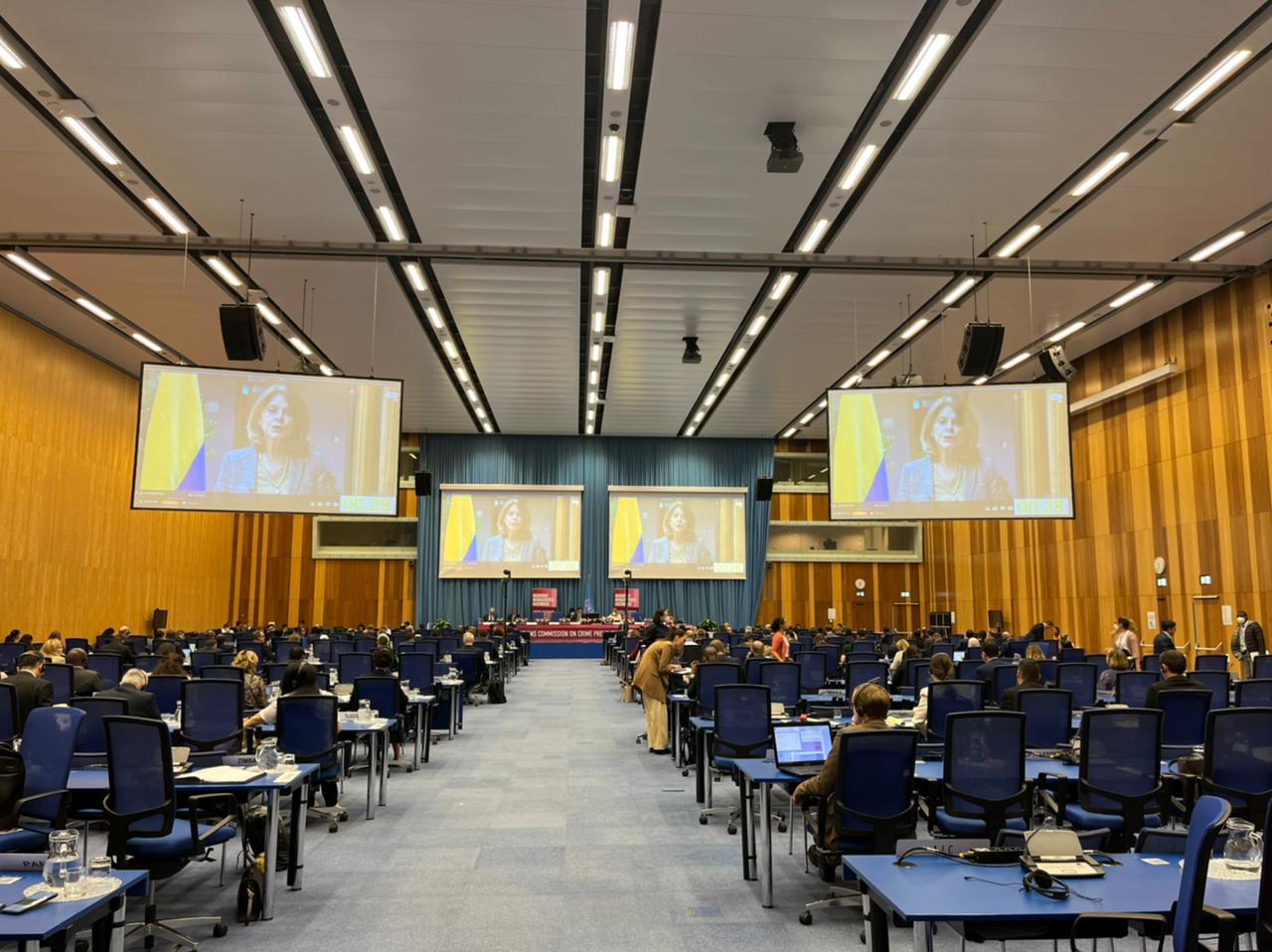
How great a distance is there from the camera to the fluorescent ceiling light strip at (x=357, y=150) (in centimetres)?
923

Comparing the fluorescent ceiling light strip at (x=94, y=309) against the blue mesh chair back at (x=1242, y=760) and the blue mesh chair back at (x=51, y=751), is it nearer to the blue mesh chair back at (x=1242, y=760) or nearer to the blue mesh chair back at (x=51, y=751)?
the blue mesh chair back at (x=51, y=751)

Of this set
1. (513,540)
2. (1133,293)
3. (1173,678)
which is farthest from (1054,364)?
(513,540)

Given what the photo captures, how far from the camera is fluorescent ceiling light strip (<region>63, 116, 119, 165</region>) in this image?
9031 millimetres

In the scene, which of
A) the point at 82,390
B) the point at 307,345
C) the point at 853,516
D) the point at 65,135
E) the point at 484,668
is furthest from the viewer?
the point at 82,390

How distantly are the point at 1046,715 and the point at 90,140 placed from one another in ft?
33.5

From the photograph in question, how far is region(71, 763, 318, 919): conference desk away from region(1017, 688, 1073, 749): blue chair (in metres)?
4.76

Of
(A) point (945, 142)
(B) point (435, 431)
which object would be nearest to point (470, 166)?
(A) point (945, 142)

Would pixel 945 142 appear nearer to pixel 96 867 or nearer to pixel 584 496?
pixel 96 867

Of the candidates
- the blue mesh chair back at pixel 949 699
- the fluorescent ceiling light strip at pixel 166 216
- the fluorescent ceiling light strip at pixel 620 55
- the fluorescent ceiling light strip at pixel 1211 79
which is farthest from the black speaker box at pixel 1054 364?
the fluorescent ceiling light strip at pixel 166 216

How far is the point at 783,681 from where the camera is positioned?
28.9ft

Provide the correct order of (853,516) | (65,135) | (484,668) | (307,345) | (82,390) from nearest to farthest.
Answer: (65,135)
(853,516)
(484,668)
(307,345)
(82,390)

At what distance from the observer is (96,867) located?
3270 mm

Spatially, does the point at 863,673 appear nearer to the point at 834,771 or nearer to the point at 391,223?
the point at 834,771

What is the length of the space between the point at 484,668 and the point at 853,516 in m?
6.84
